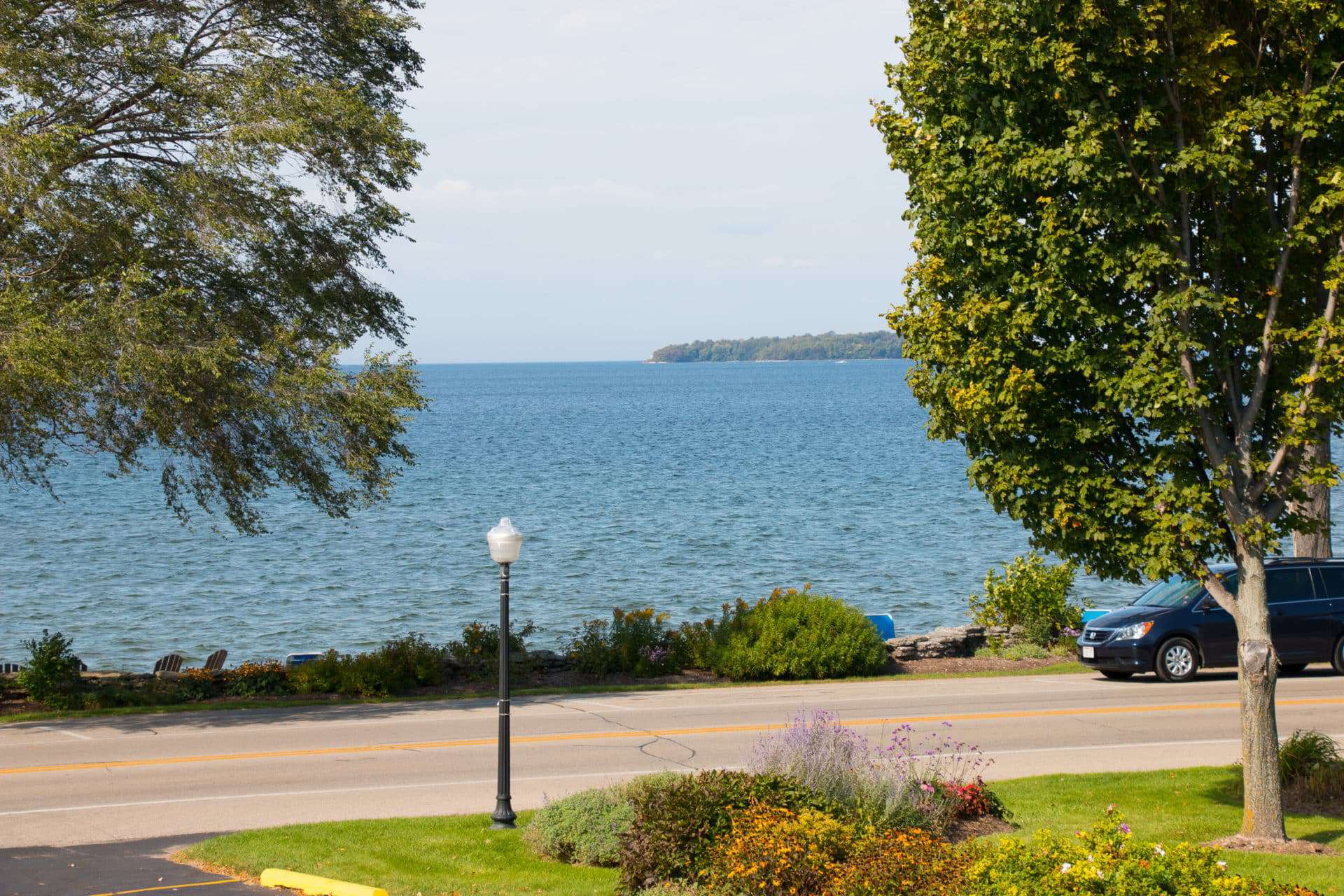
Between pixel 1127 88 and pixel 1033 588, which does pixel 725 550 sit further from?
pixel 1127 88

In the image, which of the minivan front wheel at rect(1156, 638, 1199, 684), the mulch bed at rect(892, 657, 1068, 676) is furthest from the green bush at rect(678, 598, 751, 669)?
the minivan front wheel at rect(1156, 638, 1199, 684)

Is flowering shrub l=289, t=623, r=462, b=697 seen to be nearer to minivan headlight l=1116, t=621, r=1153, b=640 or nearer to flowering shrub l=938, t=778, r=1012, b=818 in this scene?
flowering shrub l=938, t=778, r=1012, b=818

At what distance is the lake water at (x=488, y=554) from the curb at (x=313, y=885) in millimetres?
21011

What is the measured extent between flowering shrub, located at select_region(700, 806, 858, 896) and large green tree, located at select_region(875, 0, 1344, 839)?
3.53m

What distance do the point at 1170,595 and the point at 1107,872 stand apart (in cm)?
1534

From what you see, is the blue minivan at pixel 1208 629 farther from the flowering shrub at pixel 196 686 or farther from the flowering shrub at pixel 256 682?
the flowering shrub at pixel 196 686

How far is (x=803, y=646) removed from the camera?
2145cm

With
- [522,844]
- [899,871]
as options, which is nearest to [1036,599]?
[522,844]

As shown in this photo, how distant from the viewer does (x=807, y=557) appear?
4306 cm

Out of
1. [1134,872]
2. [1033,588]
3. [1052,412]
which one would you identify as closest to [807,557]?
[1033,588]

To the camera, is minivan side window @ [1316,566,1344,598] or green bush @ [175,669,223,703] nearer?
green bush @ [175,669,223,703]

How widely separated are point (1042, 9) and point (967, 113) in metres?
1.16

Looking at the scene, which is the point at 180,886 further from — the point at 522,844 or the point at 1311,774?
the point at 1311,774

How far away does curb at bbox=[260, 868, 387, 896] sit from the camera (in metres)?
8.81
